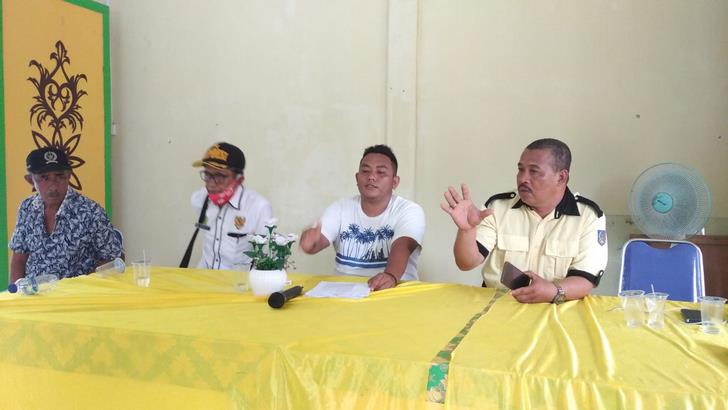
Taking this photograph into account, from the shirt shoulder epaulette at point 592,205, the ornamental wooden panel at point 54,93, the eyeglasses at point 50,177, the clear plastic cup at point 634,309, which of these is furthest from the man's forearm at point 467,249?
the ornamental wooden panel at point 54,93

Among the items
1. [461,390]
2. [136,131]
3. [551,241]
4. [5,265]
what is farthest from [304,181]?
[461,390]

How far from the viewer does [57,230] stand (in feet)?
9.57

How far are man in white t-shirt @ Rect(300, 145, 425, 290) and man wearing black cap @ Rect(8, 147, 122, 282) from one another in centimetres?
109

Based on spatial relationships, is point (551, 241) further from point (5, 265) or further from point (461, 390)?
point (5, 265)

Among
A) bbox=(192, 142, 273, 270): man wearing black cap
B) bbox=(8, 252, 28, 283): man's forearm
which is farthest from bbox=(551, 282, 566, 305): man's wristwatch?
bbox=(8, 252, 28, 283): man's forearm

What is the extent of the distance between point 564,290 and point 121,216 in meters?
3.95

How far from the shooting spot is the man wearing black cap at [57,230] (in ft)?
9.54

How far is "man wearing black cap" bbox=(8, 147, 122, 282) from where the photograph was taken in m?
2.91

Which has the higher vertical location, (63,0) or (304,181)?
(63,0)

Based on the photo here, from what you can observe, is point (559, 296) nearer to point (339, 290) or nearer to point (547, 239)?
point (547, 239)

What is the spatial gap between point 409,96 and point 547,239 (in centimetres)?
187

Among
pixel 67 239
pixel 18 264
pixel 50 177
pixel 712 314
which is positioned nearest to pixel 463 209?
pixel 712 314

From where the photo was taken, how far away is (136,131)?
187 inches

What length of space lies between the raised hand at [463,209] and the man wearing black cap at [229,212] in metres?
1.16
